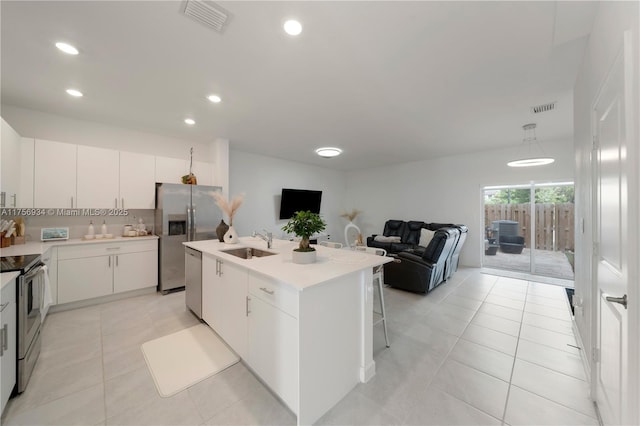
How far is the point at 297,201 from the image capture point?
6363 millimetres

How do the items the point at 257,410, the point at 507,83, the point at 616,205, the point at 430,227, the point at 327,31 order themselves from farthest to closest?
the point at 430,227
the point at 507,83
the point at 327,31
the point at 257,410
the point at 616,205

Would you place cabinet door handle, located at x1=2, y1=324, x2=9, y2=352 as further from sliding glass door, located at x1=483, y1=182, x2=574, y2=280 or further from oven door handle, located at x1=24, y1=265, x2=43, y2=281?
sliding glass door, located at x1=483, y1=182, x2=574, y2=280

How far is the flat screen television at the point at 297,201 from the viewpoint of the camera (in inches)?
240

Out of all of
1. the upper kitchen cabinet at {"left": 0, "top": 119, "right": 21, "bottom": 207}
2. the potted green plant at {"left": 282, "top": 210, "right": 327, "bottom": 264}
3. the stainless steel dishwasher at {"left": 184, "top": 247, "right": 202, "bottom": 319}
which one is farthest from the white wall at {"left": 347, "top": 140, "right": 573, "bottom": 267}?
the upper kitchen cabinet at {"left": 0, "top": 119, "right": 21, "bottom": 207}

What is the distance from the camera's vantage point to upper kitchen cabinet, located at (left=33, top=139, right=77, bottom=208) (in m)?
2.97

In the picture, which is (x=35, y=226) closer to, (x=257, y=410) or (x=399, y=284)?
(x=257, y=410)

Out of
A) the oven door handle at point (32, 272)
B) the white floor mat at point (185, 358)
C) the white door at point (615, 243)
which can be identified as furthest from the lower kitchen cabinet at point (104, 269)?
the white door at point (615, 243)

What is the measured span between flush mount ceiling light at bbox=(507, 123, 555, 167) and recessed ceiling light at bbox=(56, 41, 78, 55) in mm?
5577

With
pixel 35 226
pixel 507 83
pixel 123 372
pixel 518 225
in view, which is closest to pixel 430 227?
pixel 518 225

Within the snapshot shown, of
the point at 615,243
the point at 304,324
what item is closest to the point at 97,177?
the point at 304,324

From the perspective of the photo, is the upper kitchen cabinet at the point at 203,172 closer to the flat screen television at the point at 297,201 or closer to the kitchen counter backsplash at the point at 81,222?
the kitchen counter backsplash at the point at 81,222

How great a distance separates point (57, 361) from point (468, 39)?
14.4ft

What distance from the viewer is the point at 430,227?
5.54 metres

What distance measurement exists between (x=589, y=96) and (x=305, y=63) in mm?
2296
